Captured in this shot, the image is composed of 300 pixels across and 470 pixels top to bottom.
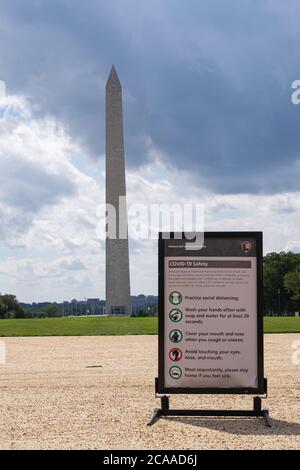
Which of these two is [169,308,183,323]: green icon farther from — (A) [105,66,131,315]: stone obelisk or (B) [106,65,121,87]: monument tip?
(B) [106,65,121,87]: monument tip

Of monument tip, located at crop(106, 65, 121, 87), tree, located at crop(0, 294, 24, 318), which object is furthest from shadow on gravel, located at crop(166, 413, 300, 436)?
tree, located at crop(0, 294, 24, 318)

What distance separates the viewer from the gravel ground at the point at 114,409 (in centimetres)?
837

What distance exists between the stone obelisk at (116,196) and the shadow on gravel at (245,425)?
4613 cm

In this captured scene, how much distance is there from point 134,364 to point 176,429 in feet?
27.3

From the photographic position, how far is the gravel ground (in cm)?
837

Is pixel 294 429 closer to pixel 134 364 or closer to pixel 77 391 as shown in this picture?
pixel 77 391

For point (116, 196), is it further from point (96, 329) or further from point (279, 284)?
point (279, 284)

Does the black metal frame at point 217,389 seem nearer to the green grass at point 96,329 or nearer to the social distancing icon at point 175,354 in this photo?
the social distancing icon at point 175,354

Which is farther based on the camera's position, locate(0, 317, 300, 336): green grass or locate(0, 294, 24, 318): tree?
locate(0, 294, 24, 318): tree

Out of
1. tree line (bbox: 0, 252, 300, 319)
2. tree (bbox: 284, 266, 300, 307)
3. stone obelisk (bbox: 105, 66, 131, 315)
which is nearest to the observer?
stone obelisk (bbox: 105, 66, 131, 315)

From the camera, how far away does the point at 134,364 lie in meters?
17.4

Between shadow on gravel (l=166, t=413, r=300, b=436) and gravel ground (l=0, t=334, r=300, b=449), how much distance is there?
0.01 meters

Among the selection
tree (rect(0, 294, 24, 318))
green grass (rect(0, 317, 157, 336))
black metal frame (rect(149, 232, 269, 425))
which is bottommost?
tree (rect(0, 294, 24, 318))
